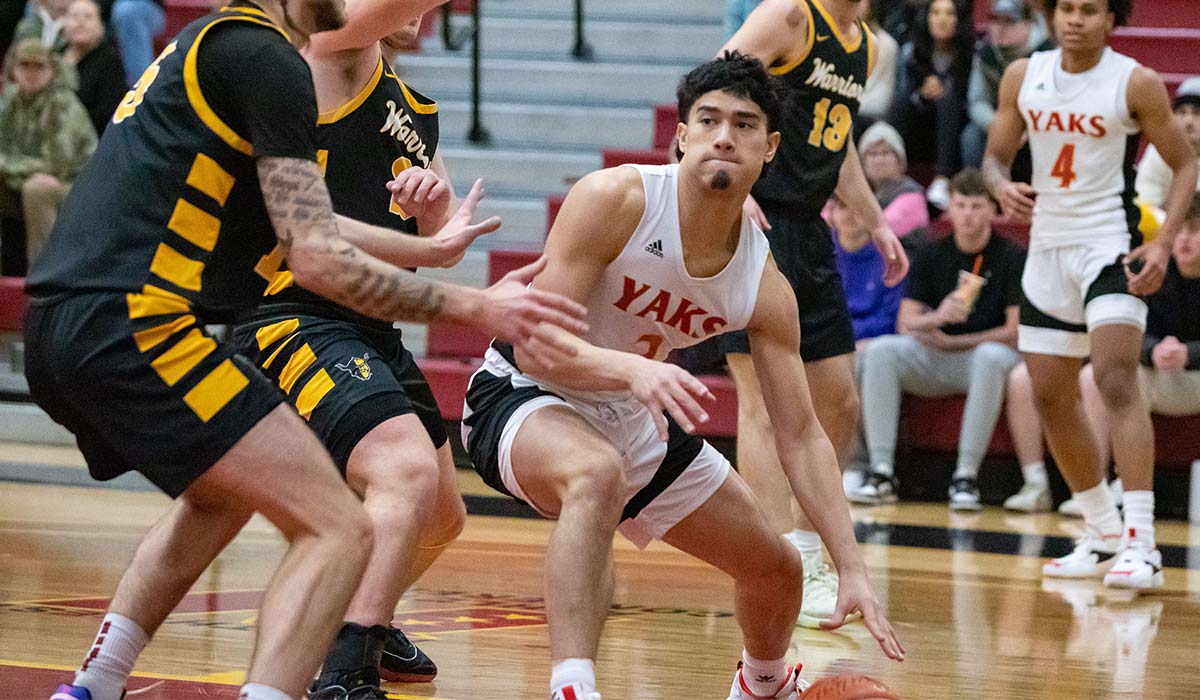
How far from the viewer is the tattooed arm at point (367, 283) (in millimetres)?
3078

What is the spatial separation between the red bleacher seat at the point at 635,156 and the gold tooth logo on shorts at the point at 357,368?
6310 millimetres

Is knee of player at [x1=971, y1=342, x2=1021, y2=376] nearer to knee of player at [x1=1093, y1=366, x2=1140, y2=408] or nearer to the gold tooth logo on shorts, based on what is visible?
knee of player at [x1=1093, y1=366, x2=1140, y2=408]

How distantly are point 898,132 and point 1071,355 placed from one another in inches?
167

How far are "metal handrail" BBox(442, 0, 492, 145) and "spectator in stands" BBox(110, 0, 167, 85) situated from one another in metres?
2.09

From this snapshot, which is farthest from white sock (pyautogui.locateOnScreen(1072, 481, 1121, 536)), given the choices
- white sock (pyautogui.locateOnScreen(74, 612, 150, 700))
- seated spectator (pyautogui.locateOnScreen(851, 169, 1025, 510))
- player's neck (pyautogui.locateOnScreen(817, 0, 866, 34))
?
white sock (pyautogui.locateOnScreen(74, 612, 150, 700))

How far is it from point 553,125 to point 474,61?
1.12 meters

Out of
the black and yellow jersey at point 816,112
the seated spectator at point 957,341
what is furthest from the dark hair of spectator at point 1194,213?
the black and yellow jersey at point 816,112

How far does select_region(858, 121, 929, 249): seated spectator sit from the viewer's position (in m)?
9.62

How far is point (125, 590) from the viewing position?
11.7ft

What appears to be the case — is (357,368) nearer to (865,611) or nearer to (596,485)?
(596,485)

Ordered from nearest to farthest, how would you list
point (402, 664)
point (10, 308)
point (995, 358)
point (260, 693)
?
point (260, 693)
point (402, 664)
point (995, 358)
point (10, 308)

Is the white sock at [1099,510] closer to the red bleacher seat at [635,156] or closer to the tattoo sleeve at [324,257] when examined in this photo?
the red bleacher seat at [635,156]

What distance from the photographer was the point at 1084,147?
677 centimetres

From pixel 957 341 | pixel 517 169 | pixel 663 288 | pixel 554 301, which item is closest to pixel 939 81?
pixel 957 341
